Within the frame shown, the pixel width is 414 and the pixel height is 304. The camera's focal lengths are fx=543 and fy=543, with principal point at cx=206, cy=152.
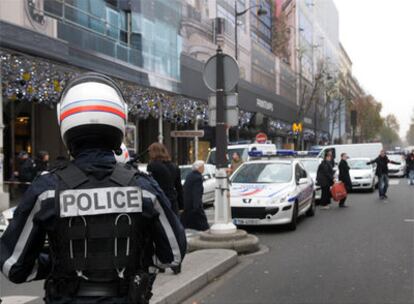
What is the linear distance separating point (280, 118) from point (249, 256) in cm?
4345

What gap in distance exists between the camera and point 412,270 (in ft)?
24.4

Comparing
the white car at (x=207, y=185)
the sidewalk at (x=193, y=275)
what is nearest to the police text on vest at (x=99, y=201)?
the sidewalk at (x=193, y=275)

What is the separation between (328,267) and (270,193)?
3.85m

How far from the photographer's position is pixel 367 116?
294ft

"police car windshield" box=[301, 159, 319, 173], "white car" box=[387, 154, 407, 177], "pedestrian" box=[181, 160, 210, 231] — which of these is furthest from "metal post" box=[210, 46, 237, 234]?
"white car" box=[387, 154, 407, 177]

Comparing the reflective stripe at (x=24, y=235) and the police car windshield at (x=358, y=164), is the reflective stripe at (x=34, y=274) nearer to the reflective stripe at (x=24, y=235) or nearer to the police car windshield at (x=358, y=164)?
the reflective stripe at (x=24, y=235)

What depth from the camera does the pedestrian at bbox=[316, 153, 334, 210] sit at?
1598cm

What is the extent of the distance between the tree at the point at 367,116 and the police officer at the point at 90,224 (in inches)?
3396

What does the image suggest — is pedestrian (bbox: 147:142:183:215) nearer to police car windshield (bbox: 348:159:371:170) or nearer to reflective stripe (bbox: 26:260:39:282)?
reflective stripe (bbox: 26:260:39:282)

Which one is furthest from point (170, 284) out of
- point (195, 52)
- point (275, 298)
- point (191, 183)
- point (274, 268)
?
point (195, 52)

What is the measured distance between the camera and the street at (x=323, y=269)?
6230 mm

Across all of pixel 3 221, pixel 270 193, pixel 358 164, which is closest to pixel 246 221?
pixel 270 193

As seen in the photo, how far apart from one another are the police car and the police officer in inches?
344

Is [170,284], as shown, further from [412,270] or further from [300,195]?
[300,195]
